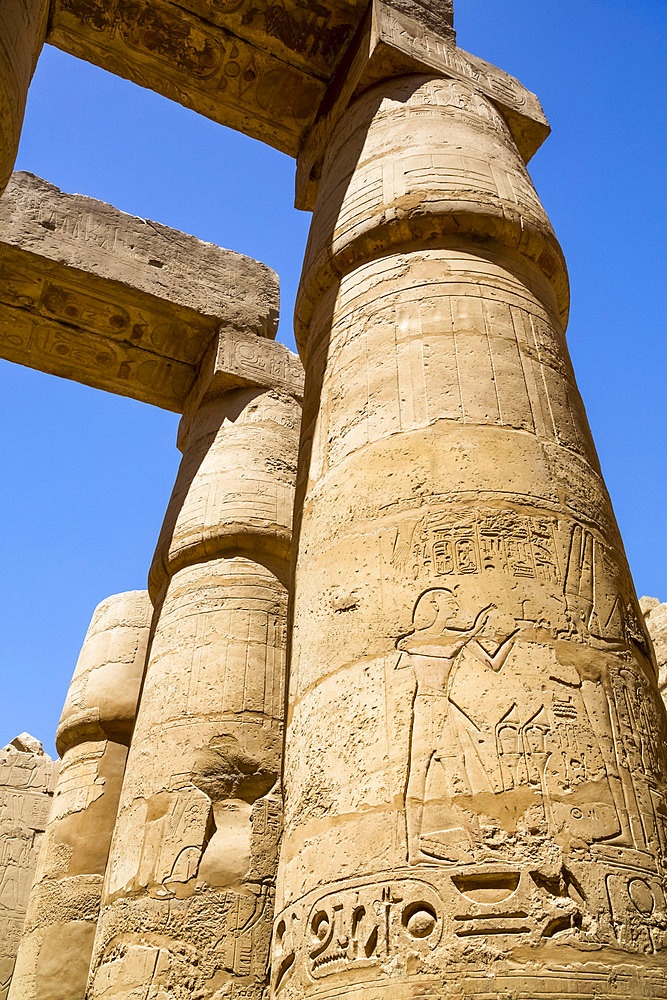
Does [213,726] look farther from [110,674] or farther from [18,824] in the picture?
[18,824]

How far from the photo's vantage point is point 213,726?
5551 mm

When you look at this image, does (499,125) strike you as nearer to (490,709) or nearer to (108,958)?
(490,709)

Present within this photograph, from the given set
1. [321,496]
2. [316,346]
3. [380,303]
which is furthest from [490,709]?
[316,346]

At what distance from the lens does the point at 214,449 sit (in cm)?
693

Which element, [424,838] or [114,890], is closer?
[424,838]

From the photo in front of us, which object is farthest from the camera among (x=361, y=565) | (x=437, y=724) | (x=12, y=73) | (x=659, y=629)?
(x=659, y=629)

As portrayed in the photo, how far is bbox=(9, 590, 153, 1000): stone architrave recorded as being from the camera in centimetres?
745

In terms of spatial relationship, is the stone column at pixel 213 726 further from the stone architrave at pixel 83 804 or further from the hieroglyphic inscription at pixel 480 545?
the hieroglyphic inscription at pixel 480 545

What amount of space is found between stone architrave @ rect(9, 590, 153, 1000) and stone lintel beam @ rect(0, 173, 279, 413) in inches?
110

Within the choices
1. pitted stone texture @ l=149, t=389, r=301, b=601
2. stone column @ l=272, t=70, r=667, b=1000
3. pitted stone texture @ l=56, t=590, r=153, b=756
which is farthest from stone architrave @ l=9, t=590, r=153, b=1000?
stone column @ l=272, t=70, r=667, b=1000

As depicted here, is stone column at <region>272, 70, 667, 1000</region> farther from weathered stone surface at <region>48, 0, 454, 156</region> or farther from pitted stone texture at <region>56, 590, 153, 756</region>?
pitted stone texture at <region>56, 590, 153, 756</region>

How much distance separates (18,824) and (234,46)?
10.4m

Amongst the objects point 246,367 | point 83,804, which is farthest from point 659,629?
point 83,804

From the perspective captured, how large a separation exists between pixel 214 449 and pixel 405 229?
337 centimetres
